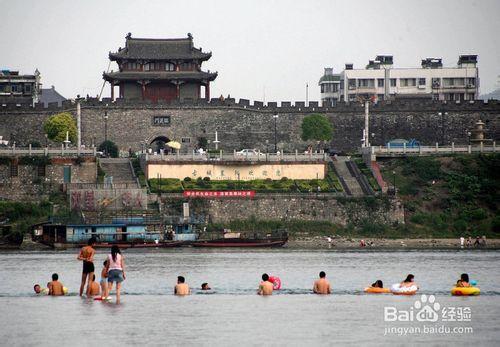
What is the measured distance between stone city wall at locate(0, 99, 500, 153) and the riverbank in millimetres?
30035

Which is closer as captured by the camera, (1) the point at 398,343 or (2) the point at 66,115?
(1) the point at 398,343

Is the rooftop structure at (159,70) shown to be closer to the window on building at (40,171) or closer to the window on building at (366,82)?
the window on building at (40,171)

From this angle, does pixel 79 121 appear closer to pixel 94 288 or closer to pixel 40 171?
pixel 40 171

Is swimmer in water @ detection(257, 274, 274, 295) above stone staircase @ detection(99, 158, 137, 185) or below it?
below

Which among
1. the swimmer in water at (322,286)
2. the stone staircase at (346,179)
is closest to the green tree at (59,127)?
the stone staircase at (346,179)

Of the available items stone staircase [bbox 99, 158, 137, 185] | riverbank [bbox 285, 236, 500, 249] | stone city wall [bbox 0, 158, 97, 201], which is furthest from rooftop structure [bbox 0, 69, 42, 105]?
riverbank [bbox 285, 236, 500, 249]

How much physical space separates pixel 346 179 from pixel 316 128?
17.2m

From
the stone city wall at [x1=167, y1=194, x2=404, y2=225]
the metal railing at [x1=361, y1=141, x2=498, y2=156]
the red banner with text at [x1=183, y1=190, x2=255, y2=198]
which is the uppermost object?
the metal railing at [x1=361, y1=141, x2=498, y2=156]

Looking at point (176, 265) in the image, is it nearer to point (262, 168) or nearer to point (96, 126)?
point (262, 168)

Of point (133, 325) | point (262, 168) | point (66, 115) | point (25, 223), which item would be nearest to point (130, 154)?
point (66, 115)

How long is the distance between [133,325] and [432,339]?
369 inches

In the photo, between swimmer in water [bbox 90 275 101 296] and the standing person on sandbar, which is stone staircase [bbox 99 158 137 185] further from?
the standing person on sandbar

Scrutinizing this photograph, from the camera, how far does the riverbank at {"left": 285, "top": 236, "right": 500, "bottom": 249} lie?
97.8 m

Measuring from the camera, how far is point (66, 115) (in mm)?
122938
